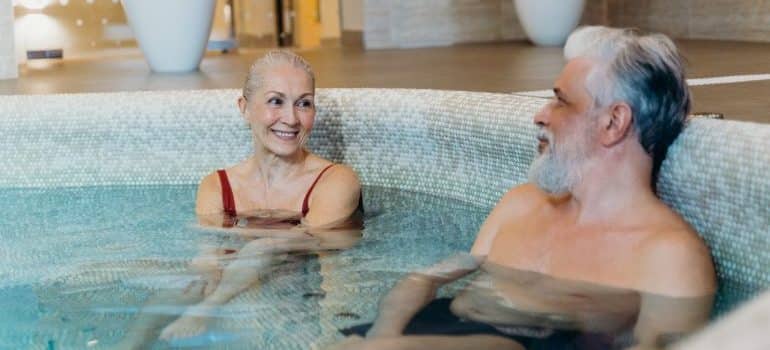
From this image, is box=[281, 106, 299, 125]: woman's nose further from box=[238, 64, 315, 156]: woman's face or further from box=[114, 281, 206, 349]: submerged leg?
box=[114, 281, 206, 349]: submerged leg

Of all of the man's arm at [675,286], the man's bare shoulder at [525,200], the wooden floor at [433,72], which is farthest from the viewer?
the wooden floor at [433,72]

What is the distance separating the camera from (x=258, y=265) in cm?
285

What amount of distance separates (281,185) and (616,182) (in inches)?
54.6

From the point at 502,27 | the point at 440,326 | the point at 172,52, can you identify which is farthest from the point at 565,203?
the point at 502,27

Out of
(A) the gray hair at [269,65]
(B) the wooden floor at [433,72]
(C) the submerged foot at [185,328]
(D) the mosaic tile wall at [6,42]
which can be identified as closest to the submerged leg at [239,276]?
(C) the submerged foot at [185,328]

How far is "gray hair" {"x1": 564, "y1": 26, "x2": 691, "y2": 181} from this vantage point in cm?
235

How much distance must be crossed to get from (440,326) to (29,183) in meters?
2.67

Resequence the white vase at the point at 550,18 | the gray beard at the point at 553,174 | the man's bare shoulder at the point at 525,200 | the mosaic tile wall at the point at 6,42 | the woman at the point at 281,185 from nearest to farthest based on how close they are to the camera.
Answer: the gray beard at the point at 553,174 → the man's bare shoulder at the point at 525,200 → the woman at the point at 281,185 → the mosaic tile wall at the point at 6,42 → the white vase at the point at 550,18

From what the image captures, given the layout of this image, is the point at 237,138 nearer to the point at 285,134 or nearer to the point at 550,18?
the point at 285,134

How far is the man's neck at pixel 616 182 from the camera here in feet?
7.98

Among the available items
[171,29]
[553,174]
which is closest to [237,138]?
[553,174]

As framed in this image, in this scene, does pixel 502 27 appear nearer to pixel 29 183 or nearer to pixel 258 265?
pixel 29 183

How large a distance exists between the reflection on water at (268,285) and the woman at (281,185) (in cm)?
6

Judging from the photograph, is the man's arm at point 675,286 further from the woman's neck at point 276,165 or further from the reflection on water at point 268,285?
the woman's neck at point 276,165
